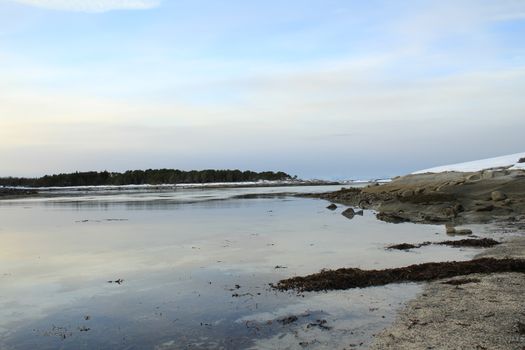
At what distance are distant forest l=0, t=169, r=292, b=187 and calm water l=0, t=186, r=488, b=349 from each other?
125m

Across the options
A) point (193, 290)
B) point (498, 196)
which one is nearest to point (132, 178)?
point (498, 196)

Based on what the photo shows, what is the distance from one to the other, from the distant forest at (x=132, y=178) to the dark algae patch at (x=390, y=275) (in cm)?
13459

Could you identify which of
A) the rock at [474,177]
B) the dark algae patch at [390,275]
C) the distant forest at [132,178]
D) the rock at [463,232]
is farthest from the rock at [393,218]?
the distant forest at [132,178]

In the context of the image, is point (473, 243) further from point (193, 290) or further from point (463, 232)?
point (193, 290)

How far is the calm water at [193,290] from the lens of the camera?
293 inches

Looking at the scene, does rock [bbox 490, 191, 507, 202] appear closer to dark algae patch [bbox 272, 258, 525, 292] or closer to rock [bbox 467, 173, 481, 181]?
rock [bbox 467, 173, 481, 181]

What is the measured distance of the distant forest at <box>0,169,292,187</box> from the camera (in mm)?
142250

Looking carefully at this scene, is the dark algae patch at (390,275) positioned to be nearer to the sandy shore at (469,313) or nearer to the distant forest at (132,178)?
the sandy shore at (469,313)

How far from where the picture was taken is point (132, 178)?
146 metres

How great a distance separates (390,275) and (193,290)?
460cm

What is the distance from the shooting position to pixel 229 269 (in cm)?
1293

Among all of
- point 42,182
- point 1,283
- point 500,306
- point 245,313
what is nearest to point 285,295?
point 245,313

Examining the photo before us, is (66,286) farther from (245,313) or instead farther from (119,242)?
(119,242)

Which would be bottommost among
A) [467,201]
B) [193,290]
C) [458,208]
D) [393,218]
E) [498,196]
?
[193,290]
